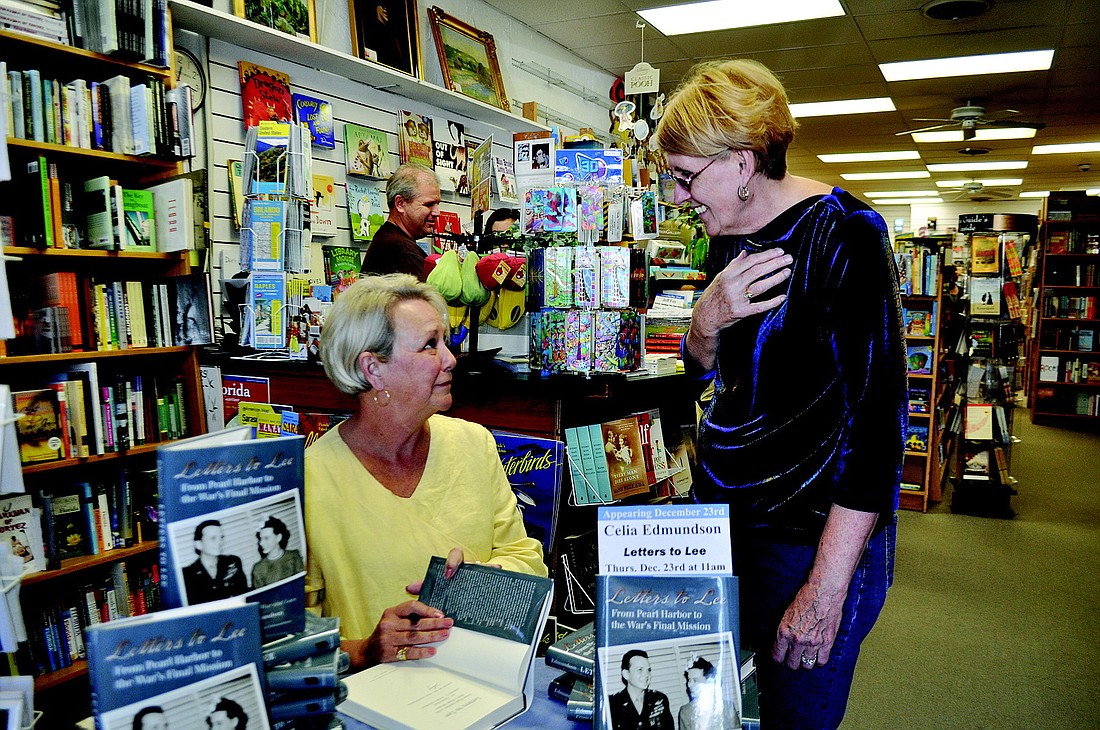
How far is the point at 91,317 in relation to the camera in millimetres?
2918

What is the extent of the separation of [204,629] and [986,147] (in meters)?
11.3

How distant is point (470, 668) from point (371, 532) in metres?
0.51

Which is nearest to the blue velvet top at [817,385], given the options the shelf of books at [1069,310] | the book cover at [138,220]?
the book cover at [138,220]

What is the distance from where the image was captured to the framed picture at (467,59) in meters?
4.78

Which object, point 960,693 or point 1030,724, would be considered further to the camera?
point 960,693

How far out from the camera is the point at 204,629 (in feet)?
2.57

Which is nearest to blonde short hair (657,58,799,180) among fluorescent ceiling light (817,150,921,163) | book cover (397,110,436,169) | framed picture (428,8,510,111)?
book cover (397,110,436,169)

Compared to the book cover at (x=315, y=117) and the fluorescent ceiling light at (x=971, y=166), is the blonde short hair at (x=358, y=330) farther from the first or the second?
the fluorescent ceiling light at (x=971, y=166)

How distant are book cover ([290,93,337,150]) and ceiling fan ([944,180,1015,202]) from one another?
12521mm

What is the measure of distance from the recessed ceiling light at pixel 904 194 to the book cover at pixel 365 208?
12.7 m

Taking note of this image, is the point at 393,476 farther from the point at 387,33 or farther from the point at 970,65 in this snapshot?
the point at 970,65

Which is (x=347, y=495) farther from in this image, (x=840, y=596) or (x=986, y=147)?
(x=986, y=147)

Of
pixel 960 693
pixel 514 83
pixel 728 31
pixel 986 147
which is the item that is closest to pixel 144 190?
pixel 514 83

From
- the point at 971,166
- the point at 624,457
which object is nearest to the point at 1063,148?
the point at 971,166
